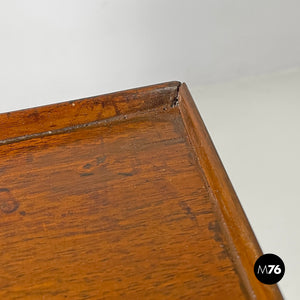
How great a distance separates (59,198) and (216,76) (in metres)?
1.38

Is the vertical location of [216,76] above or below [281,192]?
above

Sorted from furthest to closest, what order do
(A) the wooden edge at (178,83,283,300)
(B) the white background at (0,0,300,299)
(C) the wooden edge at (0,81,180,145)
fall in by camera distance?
(B) the white background at (0,0,300,299) < (C) the wooden edge at (0,81,180,145) < (A) the wooden edge at (178,83,283,300)

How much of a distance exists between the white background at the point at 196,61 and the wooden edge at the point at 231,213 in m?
0.75

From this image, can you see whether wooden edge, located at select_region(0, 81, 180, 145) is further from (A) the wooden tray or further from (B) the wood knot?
(B) the wood knot

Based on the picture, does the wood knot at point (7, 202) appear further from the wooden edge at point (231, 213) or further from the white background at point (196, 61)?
the white background at point (196, 61)

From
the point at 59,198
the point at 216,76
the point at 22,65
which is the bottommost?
the point at 59,198

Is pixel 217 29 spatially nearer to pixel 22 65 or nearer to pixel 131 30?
pixel 131 30

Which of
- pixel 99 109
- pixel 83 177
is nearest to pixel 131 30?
pixel 99 109

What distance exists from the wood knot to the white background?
888 millimetres

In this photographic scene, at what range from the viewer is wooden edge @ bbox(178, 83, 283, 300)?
58 centimetres

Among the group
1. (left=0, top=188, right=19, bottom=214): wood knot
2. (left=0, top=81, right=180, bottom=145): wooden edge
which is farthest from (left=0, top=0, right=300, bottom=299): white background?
(left=0, top=188, right=19, bottom=214): wood knot

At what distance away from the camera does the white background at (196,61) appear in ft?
5.45

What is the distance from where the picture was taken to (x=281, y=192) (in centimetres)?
150

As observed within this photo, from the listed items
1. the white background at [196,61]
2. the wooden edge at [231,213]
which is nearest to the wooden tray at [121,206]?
the wooden edge at [231,213]
